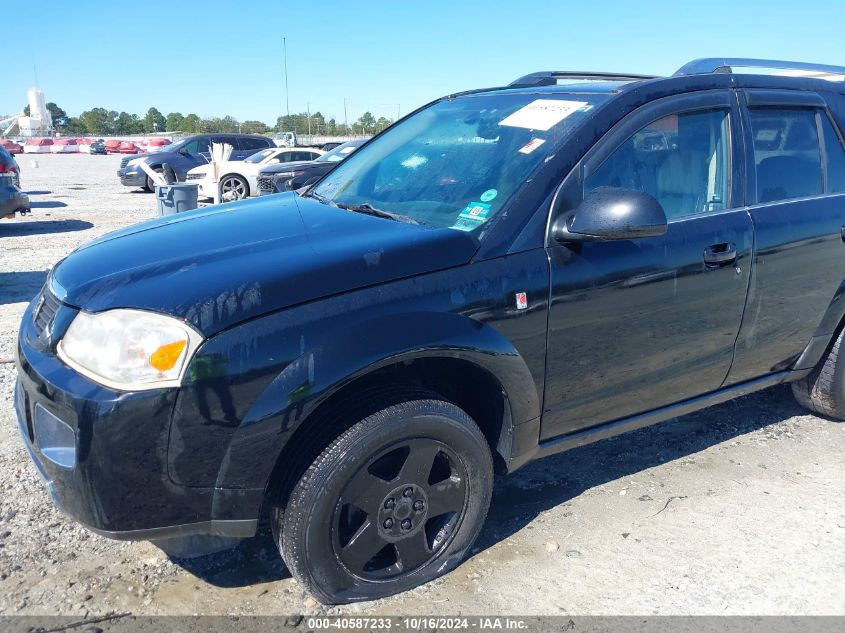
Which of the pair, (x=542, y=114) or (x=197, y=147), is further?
(x=197, y=147)

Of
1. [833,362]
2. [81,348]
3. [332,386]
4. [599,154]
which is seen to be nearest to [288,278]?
[332,386]

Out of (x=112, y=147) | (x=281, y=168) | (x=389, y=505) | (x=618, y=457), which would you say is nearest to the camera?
(x=389, y=505)

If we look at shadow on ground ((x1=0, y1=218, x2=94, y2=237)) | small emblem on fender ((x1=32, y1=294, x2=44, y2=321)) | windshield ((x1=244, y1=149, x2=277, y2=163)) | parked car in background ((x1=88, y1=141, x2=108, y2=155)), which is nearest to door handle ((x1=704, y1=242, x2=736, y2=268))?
small emblem on fender ((x1=32, y1=294, x2=44, y2=321))

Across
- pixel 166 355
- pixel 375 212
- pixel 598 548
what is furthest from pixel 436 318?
pixel 598 548

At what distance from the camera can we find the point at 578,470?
3.60 meters

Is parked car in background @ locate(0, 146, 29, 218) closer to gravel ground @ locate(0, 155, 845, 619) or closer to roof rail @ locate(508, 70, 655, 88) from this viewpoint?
gravel ground @ locate(0, 155, 845, 619)

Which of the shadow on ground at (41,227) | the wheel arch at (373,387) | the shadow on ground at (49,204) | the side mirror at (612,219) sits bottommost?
the shadow on ground at (41,227)

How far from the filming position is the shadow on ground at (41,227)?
1110 centimetres

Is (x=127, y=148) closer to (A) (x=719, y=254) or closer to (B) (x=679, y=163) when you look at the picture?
(B) (x=679, y=163)

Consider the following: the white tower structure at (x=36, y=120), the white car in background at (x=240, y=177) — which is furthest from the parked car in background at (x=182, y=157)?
the white tower structure at (x=36, y=120)

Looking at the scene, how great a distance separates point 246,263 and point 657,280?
161cm

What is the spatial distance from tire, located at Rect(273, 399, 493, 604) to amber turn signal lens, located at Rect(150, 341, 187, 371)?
560 mm

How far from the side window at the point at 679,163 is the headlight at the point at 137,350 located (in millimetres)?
1725

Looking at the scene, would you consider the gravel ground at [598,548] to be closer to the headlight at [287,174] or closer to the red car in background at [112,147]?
the headlight at [287,174]
